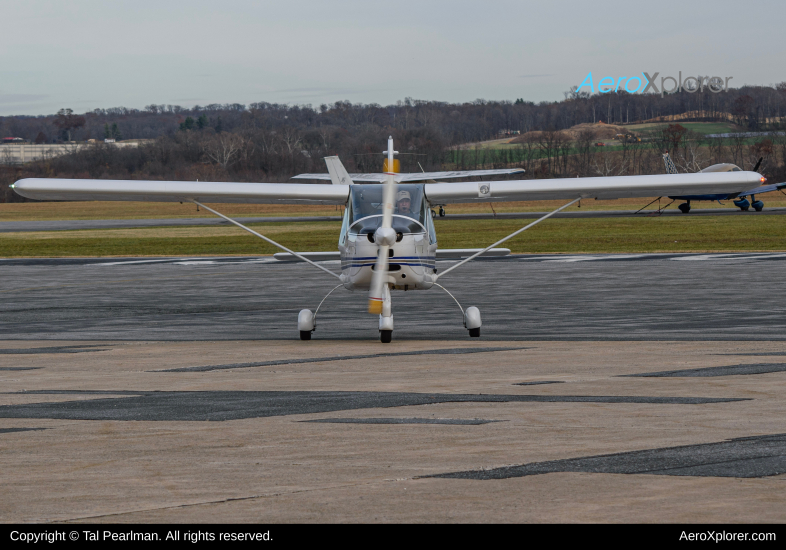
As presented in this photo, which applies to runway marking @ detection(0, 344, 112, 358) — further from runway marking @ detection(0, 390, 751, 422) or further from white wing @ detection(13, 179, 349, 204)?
runway marking @ detection(0, 390, 751, 422)

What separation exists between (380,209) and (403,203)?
0.37m

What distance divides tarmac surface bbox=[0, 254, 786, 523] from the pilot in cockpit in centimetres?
181

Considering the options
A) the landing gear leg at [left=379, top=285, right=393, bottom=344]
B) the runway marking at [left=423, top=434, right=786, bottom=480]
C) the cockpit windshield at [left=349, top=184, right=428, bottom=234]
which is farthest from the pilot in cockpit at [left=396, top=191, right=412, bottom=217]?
the runway marking at [left=423, top=434, right=786, bottom=480]

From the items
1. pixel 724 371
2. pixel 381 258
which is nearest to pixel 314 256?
pixel 381 258

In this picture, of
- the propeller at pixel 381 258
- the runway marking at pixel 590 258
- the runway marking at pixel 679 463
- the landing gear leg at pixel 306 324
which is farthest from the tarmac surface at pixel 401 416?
the runway marking at pixel 590 258

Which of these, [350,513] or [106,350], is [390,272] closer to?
[106,350]

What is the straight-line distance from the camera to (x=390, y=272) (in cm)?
1385

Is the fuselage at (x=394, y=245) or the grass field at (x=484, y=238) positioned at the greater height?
the fuselage at (x=394, y=245)

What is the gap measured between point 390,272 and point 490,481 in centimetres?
857

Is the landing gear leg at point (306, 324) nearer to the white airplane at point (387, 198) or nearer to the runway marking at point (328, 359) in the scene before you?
→ the white airplane at point (387, 198)

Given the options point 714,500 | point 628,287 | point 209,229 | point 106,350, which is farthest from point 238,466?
point 209,229

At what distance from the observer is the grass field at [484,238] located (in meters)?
38.0

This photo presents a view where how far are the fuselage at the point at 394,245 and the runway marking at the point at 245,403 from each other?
5.05 meters

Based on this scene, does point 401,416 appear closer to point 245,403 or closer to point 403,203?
point 245,403
